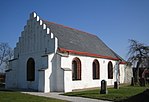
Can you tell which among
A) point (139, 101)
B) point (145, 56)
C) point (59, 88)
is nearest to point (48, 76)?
point (59, 88)

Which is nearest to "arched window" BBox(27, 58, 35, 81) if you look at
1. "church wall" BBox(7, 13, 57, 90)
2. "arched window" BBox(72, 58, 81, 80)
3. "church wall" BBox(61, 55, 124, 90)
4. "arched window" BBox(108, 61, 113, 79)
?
"church wall" BBox(7, 13, 57, 90)

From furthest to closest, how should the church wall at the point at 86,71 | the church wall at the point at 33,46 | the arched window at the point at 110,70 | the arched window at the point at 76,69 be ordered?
the arched window at the point at 110,70 → the arched window at the point at 76,69 → the church wall at the point at 33,46 → the church wall at the point at 86,71

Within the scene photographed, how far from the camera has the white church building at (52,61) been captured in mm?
24031

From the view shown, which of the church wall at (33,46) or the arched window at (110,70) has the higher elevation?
the church wall at (33,46)

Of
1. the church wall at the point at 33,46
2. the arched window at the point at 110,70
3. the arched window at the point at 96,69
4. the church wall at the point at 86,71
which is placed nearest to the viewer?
the church wall at the point at 86,71

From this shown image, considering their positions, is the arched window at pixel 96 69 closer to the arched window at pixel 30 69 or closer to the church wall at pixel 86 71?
the church wall at pixel 86 71

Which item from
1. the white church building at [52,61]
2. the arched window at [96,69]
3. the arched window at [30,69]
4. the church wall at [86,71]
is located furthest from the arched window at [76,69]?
the arched window at [30,69]

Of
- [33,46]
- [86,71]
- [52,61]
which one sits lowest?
[86,71]

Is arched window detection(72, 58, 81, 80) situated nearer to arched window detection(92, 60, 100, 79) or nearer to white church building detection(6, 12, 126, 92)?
white church building detection(6, 12, 126, 92)

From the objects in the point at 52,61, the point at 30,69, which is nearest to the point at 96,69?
the point at 52,61

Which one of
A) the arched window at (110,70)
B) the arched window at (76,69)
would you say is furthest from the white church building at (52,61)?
the arched window at (110,70)

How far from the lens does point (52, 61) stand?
24.5 meters

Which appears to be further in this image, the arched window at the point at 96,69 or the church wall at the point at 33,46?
the arched window at the point at 96,69

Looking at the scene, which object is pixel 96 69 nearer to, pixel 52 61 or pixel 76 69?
pixel 76 69
